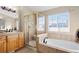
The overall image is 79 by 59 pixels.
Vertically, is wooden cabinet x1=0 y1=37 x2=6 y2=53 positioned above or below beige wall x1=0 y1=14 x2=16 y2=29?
below

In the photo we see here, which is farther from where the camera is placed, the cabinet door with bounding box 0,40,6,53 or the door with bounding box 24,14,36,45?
the door with bounding box 24,14,36,45

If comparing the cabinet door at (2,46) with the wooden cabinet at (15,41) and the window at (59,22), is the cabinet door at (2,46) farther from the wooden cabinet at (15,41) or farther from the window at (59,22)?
the window at (59,22)

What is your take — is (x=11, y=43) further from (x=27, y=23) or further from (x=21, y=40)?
(x=27, y=23)

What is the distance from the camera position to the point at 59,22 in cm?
146

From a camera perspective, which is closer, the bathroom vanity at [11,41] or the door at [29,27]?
the bathroom vanity at [11,41]

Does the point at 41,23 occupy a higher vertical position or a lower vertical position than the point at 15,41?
higher

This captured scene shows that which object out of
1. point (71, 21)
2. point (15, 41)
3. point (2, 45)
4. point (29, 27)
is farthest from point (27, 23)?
point (71, 21)

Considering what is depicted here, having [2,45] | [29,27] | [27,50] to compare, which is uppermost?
[29,27]

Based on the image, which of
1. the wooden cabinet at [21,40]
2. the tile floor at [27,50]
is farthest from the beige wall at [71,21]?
the wooden cabinet at [21,40]

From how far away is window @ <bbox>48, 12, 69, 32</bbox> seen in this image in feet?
4.71

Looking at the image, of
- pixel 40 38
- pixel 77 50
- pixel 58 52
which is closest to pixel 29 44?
pixel 40 38

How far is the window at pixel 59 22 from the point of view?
4.71 feet

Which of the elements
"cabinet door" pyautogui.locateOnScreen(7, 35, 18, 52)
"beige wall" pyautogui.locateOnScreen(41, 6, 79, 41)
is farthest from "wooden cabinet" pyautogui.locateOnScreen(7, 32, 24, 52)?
"beige wall" pyautogui.locateOnScreen(41, 6, 79, 41)

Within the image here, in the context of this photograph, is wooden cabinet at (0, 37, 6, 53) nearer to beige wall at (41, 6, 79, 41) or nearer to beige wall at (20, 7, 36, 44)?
beige wall at (20, 7, 36, 44)
